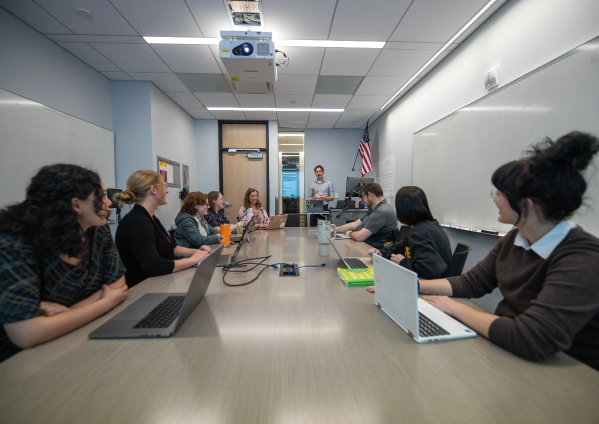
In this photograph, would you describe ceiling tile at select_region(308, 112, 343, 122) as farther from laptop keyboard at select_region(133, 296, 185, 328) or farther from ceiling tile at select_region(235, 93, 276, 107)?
laptop keyboard at select_region(133, 296, 185, 328)

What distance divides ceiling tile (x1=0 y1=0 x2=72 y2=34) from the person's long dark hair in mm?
2462

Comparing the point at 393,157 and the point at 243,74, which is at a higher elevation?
the point at 243,74

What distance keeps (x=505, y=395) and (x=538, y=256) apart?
0.54 m

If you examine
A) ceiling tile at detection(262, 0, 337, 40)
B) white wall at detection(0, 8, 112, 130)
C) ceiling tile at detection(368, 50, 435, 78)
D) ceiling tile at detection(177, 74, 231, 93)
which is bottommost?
white wall at detection(0, 8, 112, 130)

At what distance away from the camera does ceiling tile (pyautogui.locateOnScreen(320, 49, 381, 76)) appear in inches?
122

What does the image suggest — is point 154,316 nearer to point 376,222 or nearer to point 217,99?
point 376,222

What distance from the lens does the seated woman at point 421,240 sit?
1.51m

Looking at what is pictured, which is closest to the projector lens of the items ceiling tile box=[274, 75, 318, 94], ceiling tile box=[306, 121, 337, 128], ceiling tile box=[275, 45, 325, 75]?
ceiling tile box=[275, 45, 325, 75]

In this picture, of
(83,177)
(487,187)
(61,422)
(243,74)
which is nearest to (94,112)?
(243,74)

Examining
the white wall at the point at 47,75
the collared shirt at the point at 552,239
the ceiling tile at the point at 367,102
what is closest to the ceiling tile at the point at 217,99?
the white wall at the point at 47,75

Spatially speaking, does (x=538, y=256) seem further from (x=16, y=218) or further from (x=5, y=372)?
(x=16, y=218)

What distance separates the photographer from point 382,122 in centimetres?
541

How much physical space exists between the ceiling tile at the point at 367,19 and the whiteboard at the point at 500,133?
1193mm

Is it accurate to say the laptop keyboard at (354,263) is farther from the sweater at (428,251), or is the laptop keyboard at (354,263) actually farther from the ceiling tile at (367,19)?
the ceiling tile at (367,19)
